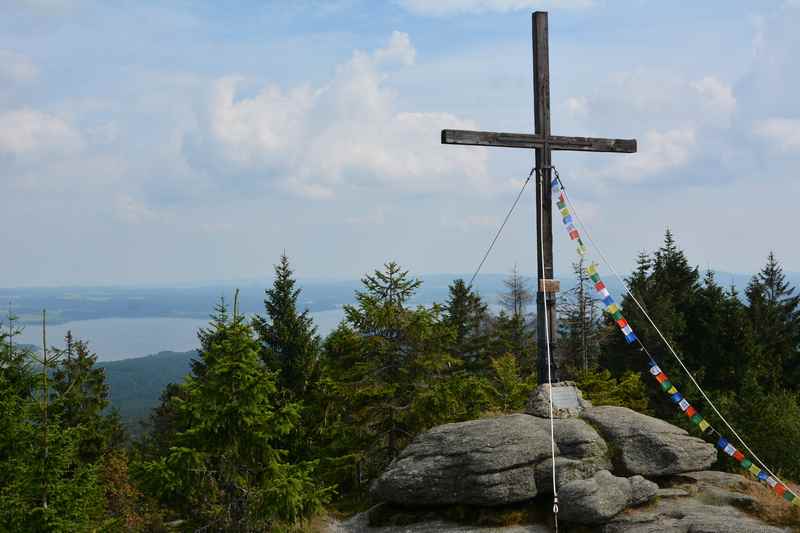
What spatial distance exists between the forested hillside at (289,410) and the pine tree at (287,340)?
0.09 metres

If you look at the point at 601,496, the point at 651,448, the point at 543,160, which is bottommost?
the point at 601,496

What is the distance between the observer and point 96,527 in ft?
50.3

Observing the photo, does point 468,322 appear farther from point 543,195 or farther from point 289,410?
point 289,410

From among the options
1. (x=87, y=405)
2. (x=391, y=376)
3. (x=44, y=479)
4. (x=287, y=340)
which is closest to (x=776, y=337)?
(x=287, y=340)

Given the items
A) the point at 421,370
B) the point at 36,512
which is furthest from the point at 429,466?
the point at 36,512

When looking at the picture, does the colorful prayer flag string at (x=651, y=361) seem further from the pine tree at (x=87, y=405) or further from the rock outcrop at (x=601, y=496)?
the pine tree at (x=87, y=405)

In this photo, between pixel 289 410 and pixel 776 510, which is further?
pixel 776 510

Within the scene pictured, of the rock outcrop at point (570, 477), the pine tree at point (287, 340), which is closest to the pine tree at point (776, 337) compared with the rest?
the pine tree at point (287, 340)

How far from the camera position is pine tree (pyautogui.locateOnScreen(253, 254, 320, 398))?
103 feet

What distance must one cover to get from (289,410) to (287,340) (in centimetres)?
1975

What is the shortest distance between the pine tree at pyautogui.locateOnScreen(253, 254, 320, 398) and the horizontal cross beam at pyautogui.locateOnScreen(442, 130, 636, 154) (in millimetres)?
17565

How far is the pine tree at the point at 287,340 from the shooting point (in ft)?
103

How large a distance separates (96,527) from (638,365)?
3038 centimetres

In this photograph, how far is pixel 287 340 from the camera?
32000 millimetres
